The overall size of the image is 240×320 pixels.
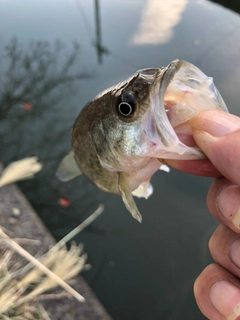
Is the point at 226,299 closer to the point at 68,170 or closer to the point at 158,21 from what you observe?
the point at 68,170

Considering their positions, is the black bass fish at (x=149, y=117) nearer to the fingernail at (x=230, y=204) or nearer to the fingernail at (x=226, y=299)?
the fingernail at (x=230, y=204)

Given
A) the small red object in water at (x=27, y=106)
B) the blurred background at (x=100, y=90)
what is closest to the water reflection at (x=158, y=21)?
the blurred background at (x=100, y=90)

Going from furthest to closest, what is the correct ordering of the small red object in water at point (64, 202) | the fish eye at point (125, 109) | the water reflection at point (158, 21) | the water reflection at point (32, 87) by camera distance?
the water reflection at point (158, 21) → the water reflection at point (32, 87) → the small red object in water at point (64, 202) → the fish eye at point (125, 109)

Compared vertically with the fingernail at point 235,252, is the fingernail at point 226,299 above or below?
below

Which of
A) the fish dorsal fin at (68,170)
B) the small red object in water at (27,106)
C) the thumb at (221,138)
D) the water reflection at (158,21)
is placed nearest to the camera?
the thumb at (221,138)

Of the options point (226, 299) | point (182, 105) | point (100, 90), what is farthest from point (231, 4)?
point (226, 299)

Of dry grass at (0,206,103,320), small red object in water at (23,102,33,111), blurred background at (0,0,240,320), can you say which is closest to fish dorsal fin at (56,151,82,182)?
dry grass at (0,206,103,320)

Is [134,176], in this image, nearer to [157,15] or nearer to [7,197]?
[7,197]
